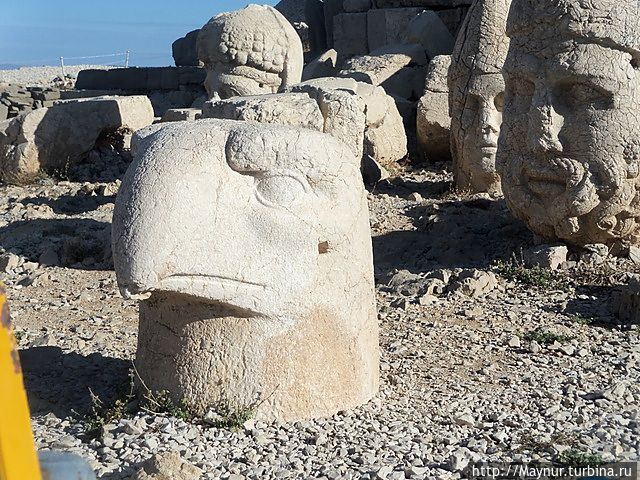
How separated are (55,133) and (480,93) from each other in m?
4.97

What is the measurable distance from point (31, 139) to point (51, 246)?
3364 millimetres

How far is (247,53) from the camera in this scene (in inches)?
398

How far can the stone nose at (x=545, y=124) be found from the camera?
6676mm

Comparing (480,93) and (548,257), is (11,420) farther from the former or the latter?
(480,93)

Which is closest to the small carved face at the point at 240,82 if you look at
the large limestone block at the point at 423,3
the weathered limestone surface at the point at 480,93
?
the weathered limestone surface at the point at 480,93

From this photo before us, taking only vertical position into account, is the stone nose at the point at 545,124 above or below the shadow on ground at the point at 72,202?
above

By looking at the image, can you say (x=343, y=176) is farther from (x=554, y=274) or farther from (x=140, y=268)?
(x=554, y=274)

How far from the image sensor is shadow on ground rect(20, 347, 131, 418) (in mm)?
4453

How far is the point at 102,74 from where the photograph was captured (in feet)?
58.4

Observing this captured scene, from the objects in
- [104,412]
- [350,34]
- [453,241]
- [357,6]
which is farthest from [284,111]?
[357,6]

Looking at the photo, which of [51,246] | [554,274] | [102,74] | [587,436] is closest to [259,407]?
[587,436]

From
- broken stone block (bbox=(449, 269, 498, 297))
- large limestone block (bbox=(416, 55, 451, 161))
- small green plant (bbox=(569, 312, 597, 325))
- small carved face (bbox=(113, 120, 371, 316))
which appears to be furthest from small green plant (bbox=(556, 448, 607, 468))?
large limestone block (bbox=(416, 55, 451, 161))

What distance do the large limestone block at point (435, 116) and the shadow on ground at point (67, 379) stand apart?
7.14 metres

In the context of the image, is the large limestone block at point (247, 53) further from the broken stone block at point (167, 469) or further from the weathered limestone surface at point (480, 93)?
the broken stone block at point (167, 469)
